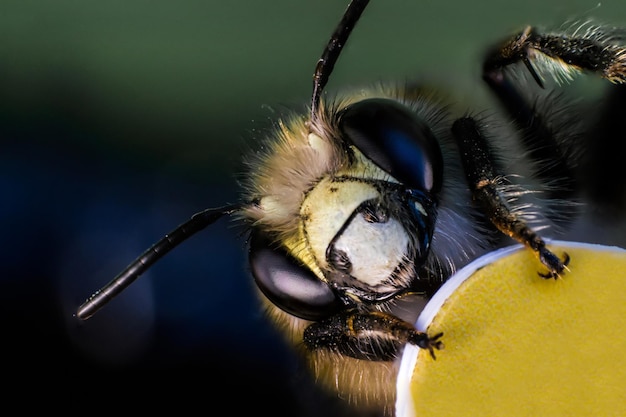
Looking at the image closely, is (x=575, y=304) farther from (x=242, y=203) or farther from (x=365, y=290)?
(x=242, y=203)

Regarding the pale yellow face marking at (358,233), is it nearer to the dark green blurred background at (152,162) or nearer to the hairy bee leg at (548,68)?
the hairy bee leg at (548,68)

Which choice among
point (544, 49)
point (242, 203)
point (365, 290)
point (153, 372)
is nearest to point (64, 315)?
point (153, 372)

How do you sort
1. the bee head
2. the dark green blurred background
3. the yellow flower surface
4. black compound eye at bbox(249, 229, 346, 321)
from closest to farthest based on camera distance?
the yellow flower surface, the bee head, black compound eye at bbox(249, 229, 346, 321), the dark green blurred background

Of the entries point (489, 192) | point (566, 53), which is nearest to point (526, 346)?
point (489, 192)

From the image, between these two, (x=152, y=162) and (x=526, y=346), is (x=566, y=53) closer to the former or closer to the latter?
(x=526, y=346)

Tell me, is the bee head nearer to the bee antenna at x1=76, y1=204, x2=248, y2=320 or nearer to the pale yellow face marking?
the pale yellow face marking

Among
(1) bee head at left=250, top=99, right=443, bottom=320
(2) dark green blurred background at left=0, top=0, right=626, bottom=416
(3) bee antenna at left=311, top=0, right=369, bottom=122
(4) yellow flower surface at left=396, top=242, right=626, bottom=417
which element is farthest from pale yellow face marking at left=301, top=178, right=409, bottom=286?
(2) dark green blurred background at left=0, top=0, right=626, bottom=416

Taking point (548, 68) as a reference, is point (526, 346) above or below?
below
